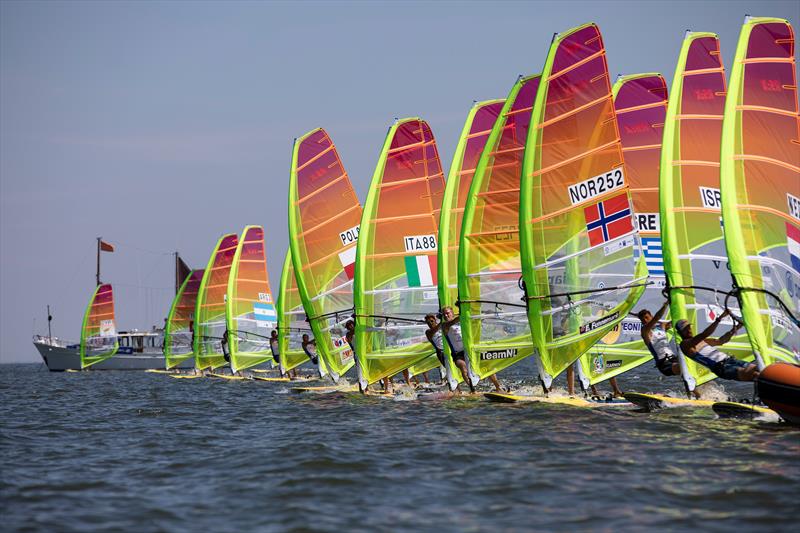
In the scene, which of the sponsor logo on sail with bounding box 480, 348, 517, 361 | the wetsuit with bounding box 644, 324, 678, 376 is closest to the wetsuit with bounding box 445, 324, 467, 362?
→ the sponsor logo on sail with bounding box 480, 348, 517, 361

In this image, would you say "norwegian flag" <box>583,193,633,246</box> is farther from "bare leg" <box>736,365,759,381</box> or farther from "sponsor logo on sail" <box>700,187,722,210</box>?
"bare leg" <box>736,365,759,381</box>

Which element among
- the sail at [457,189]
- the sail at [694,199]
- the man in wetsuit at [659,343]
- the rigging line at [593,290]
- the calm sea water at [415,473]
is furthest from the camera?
the sail at [457,189]

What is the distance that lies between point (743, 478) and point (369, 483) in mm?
3496

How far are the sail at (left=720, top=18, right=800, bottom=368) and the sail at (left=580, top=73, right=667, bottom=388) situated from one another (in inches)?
141

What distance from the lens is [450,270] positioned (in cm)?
1962

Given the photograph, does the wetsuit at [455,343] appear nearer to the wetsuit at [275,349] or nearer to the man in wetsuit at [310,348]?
the man in wetsuit at [310,348]

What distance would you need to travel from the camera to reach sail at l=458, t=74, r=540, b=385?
1770 centimetres

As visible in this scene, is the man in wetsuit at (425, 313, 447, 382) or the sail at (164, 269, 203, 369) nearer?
the man in wetsuit at (425, 313, 447, 382)

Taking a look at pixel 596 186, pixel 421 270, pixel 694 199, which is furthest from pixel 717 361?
pixel 421 270

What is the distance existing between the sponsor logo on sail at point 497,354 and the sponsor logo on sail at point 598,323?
2.11 meters

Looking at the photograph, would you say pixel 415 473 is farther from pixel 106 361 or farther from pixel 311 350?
pixel 106 361

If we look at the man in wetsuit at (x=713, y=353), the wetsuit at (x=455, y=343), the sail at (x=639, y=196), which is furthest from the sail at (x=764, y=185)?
the wetsuit at (x=455, y=343)

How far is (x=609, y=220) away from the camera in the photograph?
16.0 metres

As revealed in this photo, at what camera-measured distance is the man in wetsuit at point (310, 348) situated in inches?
1069
